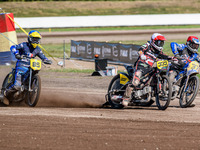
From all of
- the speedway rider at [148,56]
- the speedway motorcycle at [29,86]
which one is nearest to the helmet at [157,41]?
the speedway rider at [148,56]

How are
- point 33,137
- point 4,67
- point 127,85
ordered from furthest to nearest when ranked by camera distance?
point 4,67, point 127,85, point 33,137

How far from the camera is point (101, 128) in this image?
7.00 metres

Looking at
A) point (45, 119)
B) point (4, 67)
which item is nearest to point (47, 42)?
point (4, 67)

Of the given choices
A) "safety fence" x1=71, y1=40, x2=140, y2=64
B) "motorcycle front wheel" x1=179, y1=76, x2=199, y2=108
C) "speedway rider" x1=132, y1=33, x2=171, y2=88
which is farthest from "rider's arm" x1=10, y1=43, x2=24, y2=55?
"safety fence" x1=71, y1=40, x2=140, y2=64

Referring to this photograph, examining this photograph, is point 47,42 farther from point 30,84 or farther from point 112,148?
point 112,148

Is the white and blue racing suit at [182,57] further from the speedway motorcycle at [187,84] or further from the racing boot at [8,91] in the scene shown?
the racing boot at [8,91]

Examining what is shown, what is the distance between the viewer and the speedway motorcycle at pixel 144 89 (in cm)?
923

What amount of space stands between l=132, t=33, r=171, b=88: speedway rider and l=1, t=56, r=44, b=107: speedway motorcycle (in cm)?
246

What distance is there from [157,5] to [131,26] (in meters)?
13.6

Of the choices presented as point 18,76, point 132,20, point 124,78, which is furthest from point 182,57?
point 132,20

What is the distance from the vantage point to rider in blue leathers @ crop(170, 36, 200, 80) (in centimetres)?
993

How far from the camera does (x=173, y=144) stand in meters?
6.02

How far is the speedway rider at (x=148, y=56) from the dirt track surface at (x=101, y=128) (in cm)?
75

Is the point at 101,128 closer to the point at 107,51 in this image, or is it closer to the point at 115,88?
the point at 115,88
